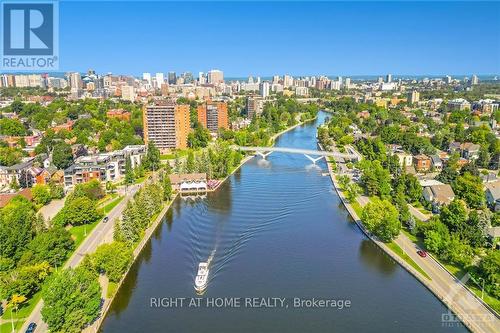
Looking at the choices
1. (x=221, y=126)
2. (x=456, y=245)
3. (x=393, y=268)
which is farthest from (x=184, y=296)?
(x=221, y=126)

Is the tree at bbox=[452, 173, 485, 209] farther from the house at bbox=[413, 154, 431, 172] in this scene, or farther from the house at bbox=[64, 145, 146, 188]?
the house at bbox=[64, 145, 146, 188]

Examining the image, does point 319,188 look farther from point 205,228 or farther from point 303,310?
point 303,310

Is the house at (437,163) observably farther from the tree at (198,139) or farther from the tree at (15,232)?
the tree at (15,232)

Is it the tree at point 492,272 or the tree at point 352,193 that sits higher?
the tree at point 352,193

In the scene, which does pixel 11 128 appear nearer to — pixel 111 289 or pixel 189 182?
pixel 189 182

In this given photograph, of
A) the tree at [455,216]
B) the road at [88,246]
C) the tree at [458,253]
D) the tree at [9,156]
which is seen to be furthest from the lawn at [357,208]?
the tree at [9,156]

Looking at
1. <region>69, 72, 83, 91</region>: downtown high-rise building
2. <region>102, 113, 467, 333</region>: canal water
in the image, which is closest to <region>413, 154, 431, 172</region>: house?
<region>102, 113, 467, 333</region>: canal water
